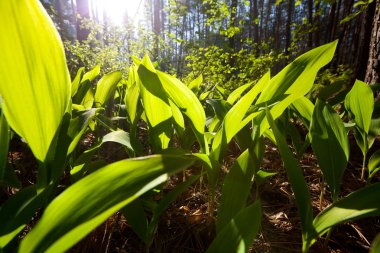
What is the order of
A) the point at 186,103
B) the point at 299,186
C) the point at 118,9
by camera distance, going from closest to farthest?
the point at 299,186 < the point at 186,103 < the point at 118,9

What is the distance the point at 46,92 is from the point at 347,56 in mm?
18847

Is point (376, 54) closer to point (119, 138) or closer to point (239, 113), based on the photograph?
point (239, 113)

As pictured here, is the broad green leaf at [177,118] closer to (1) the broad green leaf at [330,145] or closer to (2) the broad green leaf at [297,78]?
(2) the broad green leaf at [297,78]

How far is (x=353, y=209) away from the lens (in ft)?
1.53

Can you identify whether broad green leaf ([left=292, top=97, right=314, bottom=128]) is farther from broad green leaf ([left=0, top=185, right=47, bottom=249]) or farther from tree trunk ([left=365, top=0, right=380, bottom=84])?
tree trunk ([left=365, top=0, right=380, bottom=84])

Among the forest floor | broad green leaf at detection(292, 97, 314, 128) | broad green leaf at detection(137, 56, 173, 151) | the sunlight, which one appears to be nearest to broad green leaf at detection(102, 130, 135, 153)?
broad green leaf at detection(137, 56, 173, 151)

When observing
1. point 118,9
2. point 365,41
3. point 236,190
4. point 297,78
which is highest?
point 118,9

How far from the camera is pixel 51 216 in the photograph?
0.34 meters

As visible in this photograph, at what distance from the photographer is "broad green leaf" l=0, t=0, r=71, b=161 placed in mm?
396

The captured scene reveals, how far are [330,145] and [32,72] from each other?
2.36 ft

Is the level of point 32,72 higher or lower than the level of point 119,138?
higher

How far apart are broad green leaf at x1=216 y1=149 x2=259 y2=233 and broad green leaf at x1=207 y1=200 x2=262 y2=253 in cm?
13

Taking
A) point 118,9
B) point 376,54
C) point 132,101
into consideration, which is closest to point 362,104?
point 132,101

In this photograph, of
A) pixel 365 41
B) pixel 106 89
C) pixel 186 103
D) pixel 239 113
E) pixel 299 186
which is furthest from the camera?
pixel 365 41
